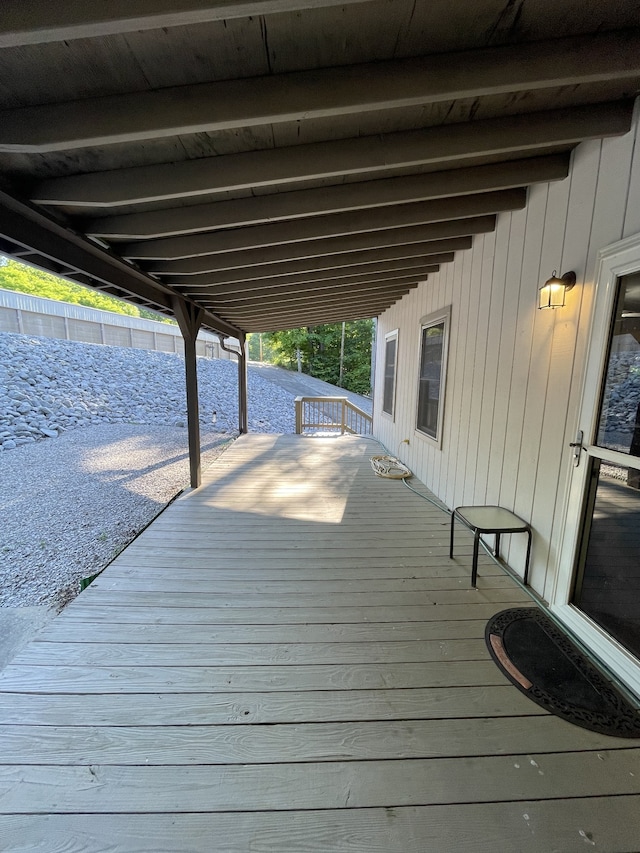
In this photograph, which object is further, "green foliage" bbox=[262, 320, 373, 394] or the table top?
"green foliage" bbox=[262, 320, 373, 394]

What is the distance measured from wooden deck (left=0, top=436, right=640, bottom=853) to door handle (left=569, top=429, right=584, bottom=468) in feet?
3.11

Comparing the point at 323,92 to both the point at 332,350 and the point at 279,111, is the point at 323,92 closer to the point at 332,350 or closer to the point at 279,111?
the point at 279,111

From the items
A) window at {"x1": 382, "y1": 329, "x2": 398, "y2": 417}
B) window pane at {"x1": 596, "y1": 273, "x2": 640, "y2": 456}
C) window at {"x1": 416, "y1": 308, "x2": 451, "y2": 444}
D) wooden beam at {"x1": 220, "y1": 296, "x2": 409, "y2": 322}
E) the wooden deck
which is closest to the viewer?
the wooden deck

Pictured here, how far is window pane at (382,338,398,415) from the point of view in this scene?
553 centimetres

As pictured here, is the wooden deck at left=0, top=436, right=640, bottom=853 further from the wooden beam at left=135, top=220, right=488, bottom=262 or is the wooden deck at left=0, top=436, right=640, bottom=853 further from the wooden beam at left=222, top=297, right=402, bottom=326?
the wooden beam at left=222, top=297, right=402, bottom=326

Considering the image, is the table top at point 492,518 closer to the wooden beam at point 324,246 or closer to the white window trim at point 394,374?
the wooden beam at point 324,246

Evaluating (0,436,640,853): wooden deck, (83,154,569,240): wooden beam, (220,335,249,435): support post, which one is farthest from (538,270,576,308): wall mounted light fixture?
(220,335,249,435): support post

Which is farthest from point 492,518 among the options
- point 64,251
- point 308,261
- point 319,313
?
point 319,313

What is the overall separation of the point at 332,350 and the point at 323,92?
1894 cm

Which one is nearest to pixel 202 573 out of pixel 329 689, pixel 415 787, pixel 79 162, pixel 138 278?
pixel 329 689

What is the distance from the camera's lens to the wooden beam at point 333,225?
2.27 m

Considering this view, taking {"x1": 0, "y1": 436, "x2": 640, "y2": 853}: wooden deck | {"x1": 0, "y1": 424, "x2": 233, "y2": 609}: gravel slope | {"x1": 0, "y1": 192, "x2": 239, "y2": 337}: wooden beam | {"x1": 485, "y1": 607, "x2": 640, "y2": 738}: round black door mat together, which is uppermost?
{"x1": 0, "y1": 192, "x2": 239, "y2": 337}: wooden beam

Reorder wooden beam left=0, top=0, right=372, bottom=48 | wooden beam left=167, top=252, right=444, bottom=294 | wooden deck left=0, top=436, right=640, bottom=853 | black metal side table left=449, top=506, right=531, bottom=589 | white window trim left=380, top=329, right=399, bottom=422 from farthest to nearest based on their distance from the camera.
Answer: white window trim left=380, top=329, right=399, bottom=422, wooden beam left=167, top=252, right=444, bottom=294, black metal side table left=449, top=506, right=531, bottom=589, wooden deck left=0, top=436, right=640, bottom=853, wooden beam left=0, top=0, right=372, bottom=48

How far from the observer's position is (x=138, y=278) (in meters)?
3.10
